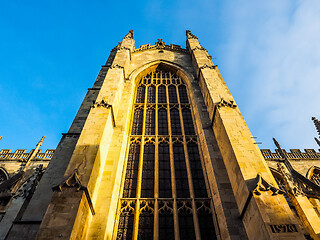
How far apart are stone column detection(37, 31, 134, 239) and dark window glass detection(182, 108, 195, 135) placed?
3514 mm

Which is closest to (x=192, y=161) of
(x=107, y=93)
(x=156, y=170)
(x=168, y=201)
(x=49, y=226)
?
(x=156, y=170)

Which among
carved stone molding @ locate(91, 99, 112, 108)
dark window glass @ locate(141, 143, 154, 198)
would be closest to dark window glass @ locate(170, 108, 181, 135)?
dark window glass @ locate(141, 143, 154, 198)

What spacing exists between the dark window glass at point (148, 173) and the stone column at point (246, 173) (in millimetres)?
2851

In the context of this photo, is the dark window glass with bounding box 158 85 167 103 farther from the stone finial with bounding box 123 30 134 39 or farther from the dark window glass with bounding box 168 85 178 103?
the stone finial with bounding box 123 30 134 39

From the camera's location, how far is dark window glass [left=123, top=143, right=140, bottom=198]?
788cm

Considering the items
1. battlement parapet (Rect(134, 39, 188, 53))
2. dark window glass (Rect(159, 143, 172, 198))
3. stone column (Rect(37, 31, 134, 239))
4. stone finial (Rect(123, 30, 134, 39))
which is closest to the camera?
stone column (Rect(37, 31, 134, 239))

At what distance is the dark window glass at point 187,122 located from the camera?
10539mm

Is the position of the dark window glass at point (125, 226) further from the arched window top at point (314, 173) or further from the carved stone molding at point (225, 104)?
the arched window top at point (314, 173)

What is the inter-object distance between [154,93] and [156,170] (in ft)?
19.6

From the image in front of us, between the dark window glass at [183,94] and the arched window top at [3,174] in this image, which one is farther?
the arched window top at [3,174]

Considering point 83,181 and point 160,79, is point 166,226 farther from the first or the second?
point 160,79

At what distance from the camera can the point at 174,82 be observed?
14.2 meters

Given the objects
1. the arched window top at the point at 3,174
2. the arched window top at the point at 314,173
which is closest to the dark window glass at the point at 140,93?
the arched window top at the point at 3,174

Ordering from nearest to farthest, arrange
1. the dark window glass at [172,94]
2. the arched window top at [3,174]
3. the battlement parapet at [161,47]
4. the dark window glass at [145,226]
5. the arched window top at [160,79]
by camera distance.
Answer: the dark window glass at [145,226], the dark window glass at [172,94], the arched window top at [160,79], the battlement parapet at [161,47], the arched window top at [3,174]
